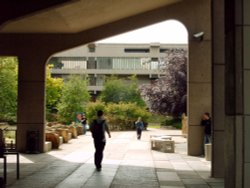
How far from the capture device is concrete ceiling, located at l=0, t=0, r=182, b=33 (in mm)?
16781

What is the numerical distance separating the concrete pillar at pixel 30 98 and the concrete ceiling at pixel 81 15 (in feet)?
4.41

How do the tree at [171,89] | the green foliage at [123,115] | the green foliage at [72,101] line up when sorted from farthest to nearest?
the tree at [171,89] → the green foliage at [123,115] → the green foliage at [72,101]

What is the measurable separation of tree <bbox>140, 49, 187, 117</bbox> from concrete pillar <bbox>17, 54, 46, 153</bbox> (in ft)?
88.9

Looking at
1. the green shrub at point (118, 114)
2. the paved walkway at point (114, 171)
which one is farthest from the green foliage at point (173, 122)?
the paved walkway at point (114, 171)

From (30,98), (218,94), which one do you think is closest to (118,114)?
(30,98)

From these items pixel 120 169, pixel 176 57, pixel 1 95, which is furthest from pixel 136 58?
pixel 120 169

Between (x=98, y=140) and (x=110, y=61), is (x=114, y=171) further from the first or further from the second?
(x=110, y=61)

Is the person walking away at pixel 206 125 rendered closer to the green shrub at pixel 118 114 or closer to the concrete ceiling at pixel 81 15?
the concrete ceiling at pixel 81 15

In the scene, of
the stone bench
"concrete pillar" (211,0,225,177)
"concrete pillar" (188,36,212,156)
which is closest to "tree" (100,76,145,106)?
the stone bench

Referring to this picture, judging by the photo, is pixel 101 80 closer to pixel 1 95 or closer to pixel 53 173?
pixel 1 95

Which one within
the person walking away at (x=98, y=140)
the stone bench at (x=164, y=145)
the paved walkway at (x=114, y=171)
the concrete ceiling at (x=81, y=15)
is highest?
the concrete ceiling at (x=81, y=15)

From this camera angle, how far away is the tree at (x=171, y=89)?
4628 centimetres

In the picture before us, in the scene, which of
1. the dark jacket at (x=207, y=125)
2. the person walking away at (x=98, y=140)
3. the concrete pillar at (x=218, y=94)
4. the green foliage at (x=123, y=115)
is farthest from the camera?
the green foliage at (x=123, y=115)

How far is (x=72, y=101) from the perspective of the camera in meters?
47.1
